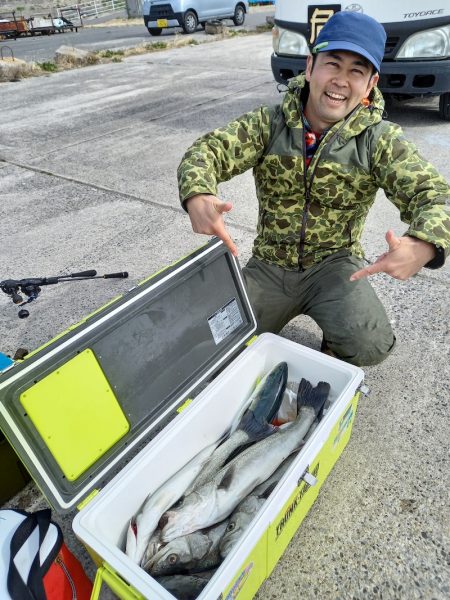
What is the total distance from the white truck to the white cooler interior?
3.96 m

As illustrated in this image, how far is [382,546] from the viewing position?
5.51 ft

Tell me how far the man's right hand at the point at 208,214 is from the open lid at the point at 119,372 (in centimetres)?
10

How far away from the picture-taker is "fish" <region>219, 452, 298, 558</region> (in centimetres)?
142

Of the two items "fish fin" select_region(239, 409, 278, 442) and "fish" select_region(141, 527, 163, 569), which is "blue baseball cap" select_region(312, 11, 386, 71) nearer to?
"fish fin" select_region(239, 409, 278, 442)

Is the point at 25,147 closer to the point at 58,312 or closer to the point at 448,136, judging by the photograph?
the point at 58,312

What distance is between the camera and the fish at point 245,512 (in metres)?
1.42

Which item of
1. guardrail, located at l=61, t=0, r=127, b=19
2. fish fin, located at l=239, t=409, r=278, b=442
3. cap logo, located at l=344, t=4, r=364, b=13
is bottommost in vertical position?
fish fin, located at l=239, t=409, r=278, b=442

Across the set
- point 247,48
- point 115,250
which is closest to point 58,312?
point 115,250

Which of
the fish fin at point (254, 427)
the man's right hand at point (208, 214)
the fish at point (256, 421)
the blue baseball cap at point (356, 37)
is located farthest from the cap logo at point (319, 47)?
the fish fin at point (254, 427)

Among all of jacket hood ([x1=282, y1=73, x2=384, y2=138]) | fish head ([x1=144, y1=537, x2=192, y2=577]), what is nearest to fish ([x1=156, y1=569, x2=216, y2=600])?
fish head ([x1=144, y1=537, x2=192, y2=577])

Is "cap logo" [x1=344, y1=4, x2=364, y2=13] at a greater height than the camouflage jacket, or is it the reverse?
"cap logo" [x1=344, y1=4, x2=364, y2=13]

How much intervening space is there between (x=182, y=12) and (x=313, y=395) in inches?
812

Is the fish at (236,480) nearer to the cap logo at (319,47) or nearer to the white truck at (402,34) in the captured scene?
the cap logo at (319,47)

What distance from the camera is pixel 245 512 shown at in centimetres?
153
